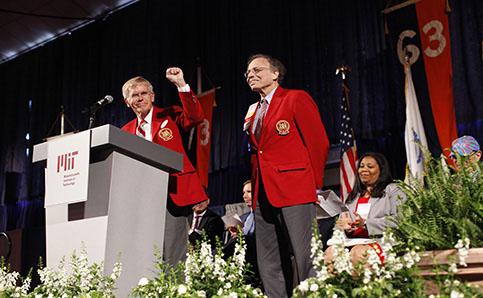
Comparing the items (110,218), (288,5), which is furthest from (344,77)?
(110,218)

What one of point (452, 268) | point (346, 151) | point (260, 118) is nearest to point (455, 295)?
point (452, 268)

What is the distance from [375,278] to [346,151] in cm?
359

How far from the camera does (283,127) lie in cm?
222

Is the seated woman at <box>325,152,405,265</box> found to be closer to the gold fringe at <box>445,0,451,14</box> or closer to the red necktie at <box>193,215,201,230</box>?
the red necktie at <box>193,215,201,230</box>

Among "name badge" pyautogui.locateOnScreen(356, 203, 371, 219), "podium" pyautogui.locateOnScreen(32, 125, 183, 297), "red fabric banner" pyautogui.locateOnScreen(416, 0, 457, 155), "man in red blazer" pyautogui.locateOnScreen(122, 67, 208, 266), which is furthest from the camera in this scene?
"red fabric banner" pyautogui.locateOnScreen(416, 0, 457, 155)

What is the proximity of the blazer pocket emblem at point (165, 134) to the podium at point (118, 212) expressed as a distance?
1.05 ft

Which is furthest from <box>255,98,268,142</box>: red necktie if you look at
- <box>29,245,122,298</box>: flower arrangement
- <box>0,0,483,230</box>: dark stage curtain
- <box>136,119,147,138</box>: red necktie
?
<box>0,0,483,230</box>: dark stage curtain

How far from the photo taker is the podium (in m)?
1.87

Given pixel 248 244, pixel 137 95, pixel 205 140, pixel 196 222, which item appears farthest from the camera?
pixel 205 140

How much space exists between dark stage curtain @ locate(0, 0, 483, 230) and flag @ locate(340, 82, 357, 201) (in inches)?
6.9

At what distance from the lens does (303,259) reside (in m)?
1.99

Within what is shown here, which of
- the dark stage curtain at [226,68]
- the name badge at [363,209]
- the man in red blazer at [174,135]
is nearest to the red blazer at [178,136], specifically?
the man in red blazer at [174,135]

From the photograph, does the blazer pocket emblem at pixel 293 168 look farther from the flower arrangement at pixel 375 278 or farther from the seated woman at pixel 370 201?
the flower arrangement at pixel 375 278

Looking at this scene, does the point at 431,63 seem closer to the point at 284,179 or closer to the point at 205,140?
the point at 205,140
